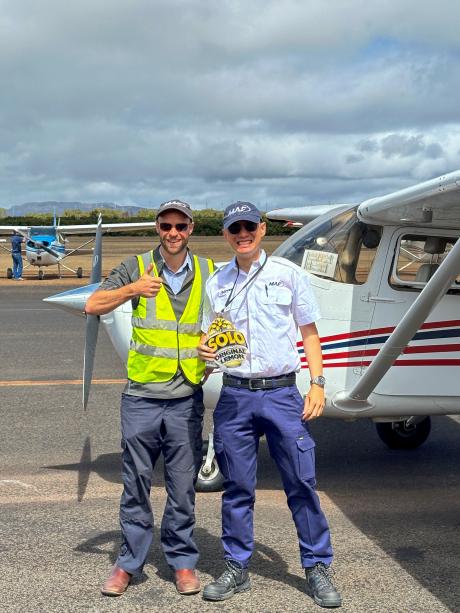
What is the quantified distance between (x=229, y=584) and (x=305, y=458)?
71 cm

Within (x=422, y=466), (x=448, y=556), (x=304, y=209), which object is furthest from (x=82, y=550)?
(x=304, y=209)

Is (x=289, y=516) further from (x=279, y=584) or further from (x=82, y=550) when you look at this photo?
(x=82, y=550)

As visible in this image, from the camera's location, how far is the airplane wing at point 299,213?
7156 mm

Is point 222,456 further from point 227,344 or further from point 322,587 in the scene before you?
point 322,587

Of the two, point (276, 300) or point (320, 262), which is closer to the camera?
point (276, 300)

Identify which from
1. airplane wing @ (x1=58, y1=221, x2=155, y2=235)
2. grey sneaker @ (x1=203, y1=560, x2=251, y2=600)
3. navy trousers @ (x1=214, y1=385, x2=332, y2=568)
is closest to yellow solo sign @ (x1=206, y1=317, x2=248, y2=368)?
navy trousers @ (x1=214, y1=385, x2=332, y2=568)

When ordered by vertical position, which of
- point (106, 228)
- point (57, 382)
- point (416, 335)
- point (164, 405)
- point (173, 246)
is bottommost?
point (57, 382)

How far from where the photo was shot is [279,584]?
374 centimetres

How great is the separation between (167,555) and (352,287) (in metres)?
2.14

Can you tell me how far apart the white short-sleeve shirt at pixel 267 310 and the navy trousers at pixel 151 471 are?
368mm

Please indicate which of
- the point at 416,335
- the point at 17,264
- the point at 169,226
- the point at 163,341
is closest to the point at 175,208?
the point at 169,226

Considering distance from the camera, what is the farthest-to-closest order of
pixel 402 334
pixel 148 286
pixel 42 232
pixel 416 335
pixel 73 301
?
1. pixel 42 232
2. pixel 416 335
3. pixel 73 301
4. pixel 402 334
5. pixel 148 286

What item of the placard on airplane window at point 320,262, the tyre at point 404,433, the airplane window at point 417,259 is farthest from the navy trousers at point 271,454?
the tyre at point 404,433

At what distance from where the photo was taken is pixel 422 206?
4398 millimetres
